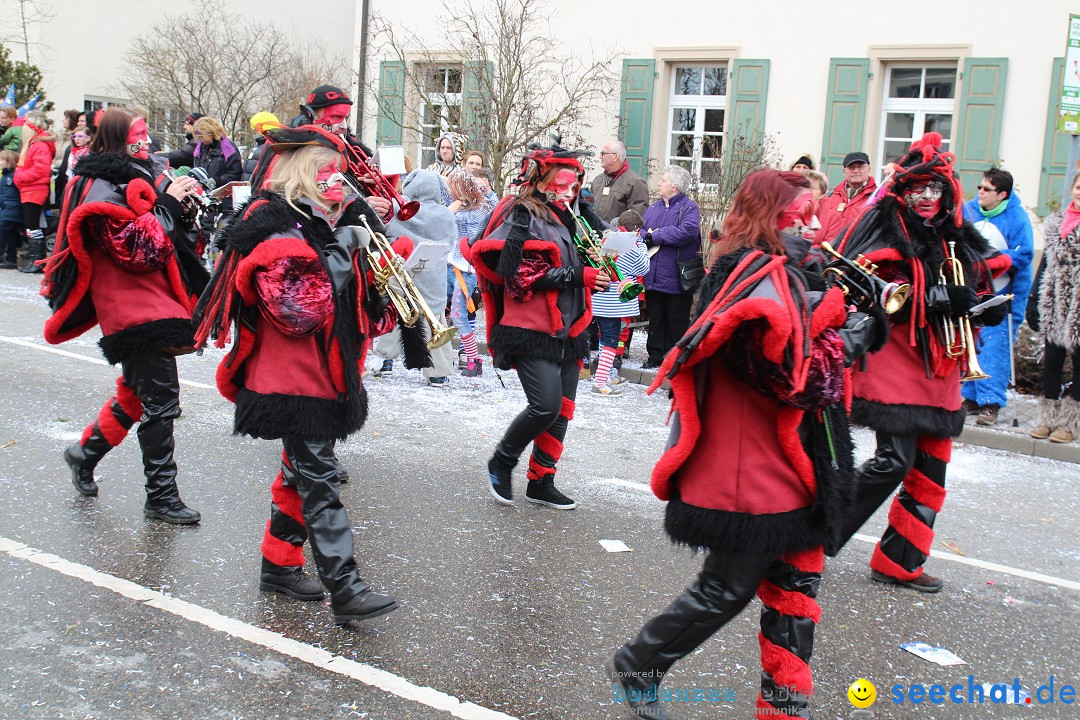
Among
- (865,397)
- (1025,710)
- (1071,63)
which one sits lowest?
(1025,710)

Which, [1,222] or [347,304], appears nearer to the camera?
[347,304]

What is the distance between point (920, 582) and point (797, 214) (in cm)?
231

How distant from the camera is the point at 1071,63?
331 inches

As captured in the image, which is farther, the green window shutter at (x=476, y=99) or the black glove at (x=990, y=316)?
the green window shutter at (x=476, y=99)

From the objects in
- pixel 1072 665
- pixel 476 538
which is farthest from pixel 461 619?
pixel 1072 665

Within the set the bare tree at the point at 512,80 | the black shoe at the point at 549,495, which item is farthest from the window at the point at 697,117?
the black shoe at the point at 549,495

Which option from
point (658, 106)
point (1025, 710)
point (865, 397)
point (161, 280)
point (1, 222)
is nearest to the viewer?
point (1025, 710)

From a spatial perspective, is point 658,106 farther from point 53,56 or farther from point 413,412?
point 53,56

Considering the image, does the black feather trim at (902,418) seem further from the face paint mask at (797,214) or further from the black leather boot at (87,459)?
the black leather boot at (87,459)

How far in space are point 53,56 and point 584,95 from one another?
Answer: 512 inches

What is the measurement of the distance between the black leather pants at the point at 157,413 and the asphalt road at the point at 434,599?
21cm

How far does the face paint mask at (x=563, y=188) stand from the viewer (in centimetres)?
561

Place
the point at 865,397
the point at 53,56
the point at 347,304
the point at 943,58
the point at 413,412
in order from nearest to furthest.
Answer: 1. the point at 347,304
2. the point at 865,397
3. the point at 413,412
4. the point at 943,58
5. the point at 53,56

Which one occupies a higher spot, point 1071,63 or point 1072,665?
point 1071,63
